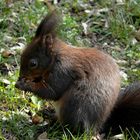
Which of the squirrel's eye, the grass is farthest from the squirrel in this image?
the grass

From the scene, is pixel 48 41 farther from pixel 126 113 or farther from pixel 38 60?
pixel 126 113

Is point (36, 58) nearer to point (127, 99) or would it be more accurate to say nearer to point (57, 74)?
point (57, 74)

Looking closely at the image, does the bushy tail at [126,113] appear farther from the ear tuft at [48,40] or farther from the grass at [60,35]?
the ear tuft at [48,40]

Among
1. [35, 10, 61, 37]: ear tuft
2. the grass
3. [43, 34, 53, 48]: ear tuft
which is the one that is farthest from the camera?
the grass

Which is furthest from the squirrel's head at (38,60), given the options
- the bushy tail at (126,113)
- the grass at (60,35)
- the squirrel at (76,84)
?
the bushy tail at (126,113)

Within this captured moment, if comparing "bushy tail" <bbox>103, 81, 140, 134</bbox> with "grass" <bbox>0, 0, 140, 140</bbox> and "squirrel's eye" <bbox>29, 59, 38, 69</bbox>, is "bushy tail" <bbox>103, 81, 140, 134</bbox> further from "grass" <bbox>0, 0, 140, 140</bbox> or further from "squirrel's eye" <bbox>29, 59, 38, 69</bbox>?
"squirrel's eye" <bbox>29, 59, 38, 69</bbox>

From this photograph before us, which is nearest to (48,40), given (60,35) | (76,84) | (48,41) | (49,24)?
(48,41)
